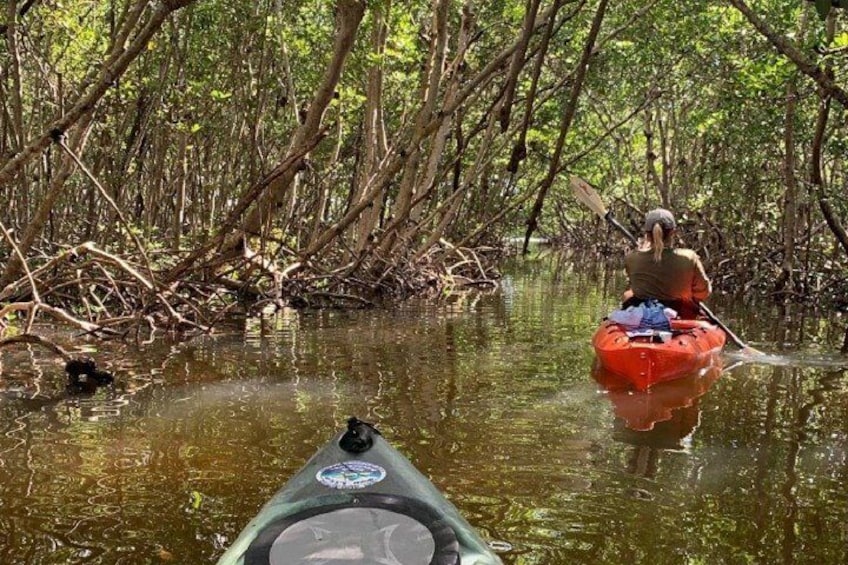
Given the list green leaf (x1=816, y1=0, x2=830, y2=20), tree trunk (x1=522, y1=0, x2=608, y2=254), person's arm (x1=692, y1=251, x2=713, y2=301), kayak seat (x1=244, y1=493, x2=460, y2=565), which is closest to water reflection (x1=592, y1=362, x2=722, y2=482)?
person's arm (x1=692, y1=251, x2=713, y2=301)

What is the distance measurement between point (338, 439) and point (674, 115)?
66.1 ft

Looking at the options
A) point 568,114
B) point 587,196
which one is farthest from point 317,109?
point 568,114

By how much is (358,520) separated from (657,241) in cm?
581

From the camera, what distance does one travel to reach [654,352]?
6.70 meters

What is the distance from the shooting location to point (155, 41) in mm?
11125

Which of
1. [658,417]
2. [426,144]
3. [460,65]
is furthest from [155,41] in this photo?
[658,417]

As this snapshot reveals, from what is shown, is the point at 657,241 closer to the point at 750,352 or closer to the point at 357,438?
the point at 750,352

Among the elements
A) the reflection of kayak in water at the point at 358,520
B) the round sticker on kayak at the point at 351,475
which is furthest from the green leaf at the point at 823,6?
the round sticker on kayak at the point at 351,475

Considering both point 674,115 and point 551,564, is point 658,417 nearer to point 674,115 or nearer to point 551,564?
point 551,564

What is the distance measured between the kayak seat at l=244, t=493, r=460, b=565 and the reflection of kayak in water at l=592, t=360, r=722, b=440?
307 cm

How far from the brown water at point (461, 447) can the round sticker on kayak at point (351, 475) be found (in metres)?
0.98

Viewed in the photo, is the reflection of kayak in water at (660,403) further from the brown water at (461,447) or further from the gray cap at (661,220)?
the gray cap at (661,220)

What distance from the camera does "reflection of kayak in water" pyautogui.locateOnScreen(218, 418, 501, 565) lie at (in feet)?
7.53

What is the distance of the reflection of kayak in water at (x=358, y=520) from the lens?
2.29 metres
